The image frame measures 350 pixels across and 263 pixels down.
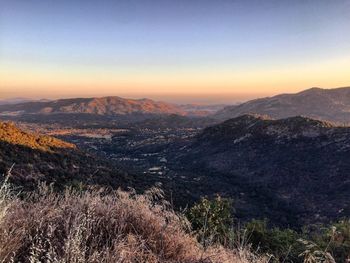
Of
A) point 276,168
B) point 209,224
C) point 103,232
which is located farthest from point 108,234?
point 276,168

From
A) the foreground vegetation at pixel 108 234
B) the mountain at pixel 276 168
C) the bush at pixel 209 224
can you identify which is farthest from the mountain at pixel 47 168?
the foreground vegetation at pixel 108 234

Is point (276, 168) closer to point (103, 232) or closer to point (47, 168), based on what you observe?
point (47, 168)

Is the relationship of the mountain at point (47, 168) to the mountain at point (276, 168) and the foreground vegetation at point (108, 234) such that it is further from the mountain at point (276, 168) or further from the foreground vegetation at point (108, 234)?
the foreground vegetation at point (108, 234)

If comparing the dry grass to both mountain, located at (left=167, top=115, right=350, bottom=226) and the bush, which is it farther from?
mountain, located at (left=167, top=115, right=350, bottom=226)

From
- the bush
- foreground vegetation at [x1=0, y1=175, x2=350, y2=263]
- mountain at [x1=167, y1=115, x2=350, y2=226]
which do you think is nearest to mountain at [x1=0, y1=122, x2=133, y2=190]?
the bush

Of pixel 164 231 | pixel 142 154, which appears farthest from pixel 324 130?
pixel 164 231

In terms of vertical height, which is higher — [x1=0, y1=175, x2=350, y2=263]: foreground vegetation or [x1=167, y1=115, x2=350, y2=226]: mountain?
[x1=0, y1=175, x2=350, y2=263]: foreground vegetation

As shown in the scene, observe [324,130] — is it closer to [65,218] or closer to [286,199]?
[286,199]
